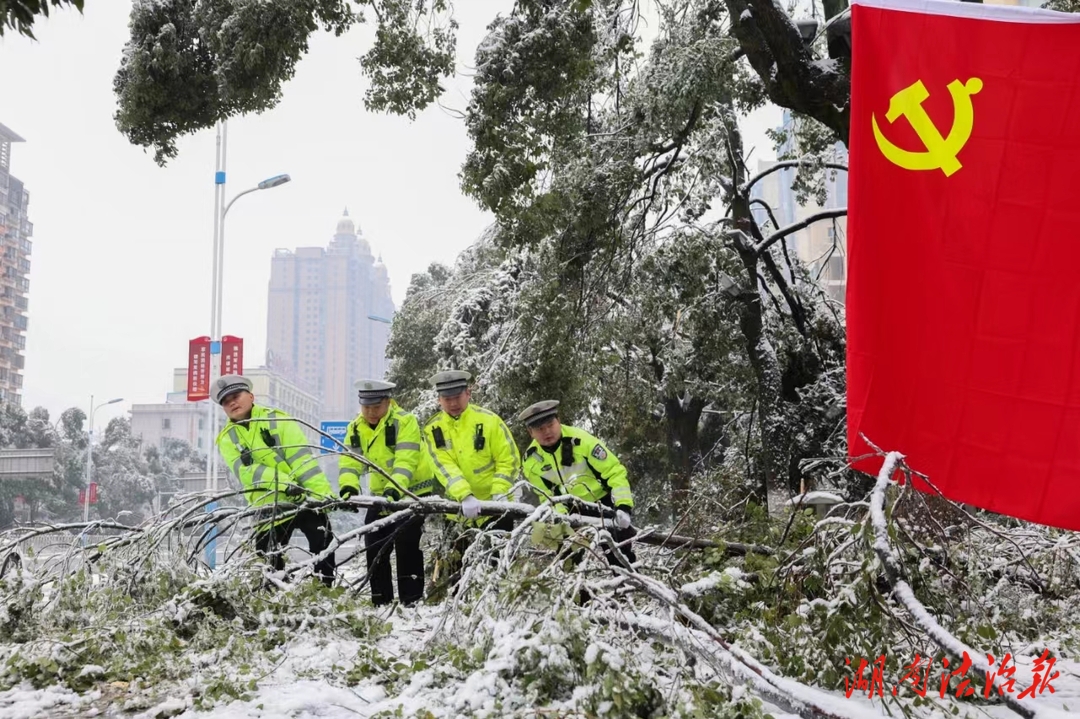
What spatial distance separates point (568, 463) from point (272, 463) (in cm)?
194

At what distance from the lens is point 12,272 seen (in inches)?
2057

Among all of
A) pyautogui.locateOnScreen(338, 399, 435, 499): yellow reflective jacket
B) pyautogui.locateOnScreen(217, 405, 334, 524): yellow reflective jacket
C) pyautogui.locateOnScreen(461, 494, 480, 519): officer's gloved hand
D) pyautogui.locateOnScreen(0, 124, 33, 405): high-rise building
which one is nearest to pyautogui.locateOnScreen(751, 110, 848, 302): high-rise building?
pyautogui.locateOnScreen(338, 399, 435, 499): yellow reflective jacket

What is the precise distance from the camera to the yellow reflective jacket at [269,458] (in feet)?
20.4

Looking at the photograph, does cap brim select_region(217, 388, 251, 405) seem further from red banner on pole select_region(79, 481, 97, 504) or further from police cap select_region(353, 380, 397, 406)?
red banner on pole select_region(79, 481, 97, 504)

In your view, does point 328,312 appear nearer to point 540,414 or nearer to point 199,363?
point 199,363

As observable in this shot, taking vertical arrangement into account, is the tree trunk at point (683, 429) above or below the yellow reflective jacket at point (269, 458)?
below

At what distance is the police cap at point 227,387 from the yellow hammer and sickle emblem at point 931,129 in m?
4.13

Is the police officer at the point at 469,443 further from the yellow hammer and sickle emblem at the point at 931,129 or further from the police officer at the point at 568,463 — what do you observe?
the yellow hammer and sickle emblem at the point at 931,129

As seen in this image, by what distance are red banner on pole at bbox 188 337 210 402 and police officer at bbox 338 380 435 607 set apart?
12.4 meters

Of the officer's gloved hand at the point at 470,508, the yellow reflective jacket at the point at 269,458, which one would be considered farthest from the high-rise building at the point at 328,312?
the officer's gloved hand at the point at 470,508

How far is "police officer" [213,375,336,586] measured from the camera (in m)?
6.23

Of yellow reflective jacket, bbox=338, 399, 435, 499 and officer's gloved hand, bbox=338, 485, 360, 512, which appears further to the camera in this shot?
yellow reflective jacket, bbox=338, 399, 435, 499

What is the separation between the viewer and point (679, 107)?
33.1ft

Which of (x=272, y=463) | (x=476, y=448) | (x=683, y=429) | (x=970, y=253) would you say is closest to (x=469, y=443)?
(x=476, y=448)
